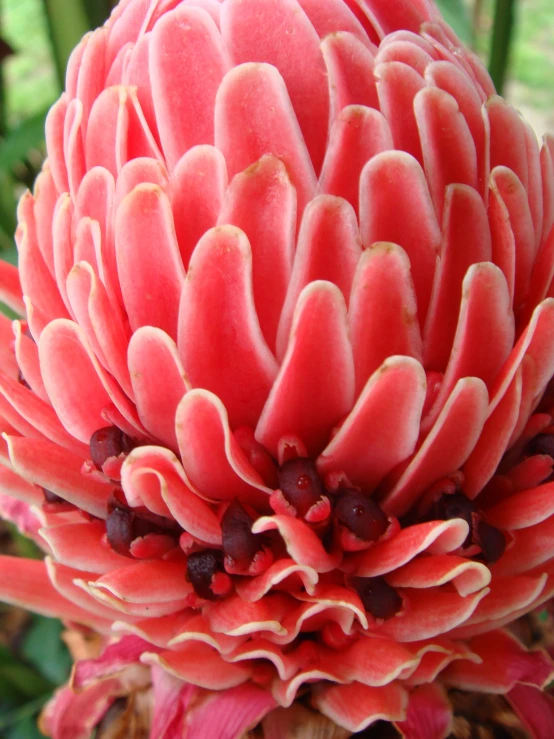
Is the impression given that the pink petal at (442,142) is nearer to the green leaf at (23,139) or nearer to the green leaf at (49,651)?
the green leaf at (23,139)

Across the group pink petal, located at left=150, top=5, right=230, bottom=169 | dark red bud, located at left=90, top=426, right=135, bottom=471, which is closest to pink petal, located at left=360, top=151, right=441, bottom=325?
pink petal, located at left=150, top=5, right=230, bottom=169

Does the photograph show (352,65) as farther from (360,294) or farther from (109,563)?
(109,563)

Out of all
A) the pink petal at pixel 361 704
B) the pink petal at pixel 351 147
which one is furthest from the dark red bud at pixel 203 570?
the pink petal at pixel 351 147

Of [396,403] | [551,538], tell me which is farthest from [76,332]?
[551,538]

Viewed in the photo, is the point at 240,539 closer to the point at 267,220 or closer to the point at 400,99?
the point at 267,220

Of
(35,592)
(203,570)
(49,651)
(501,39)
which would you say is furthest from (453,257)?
(49,651)
